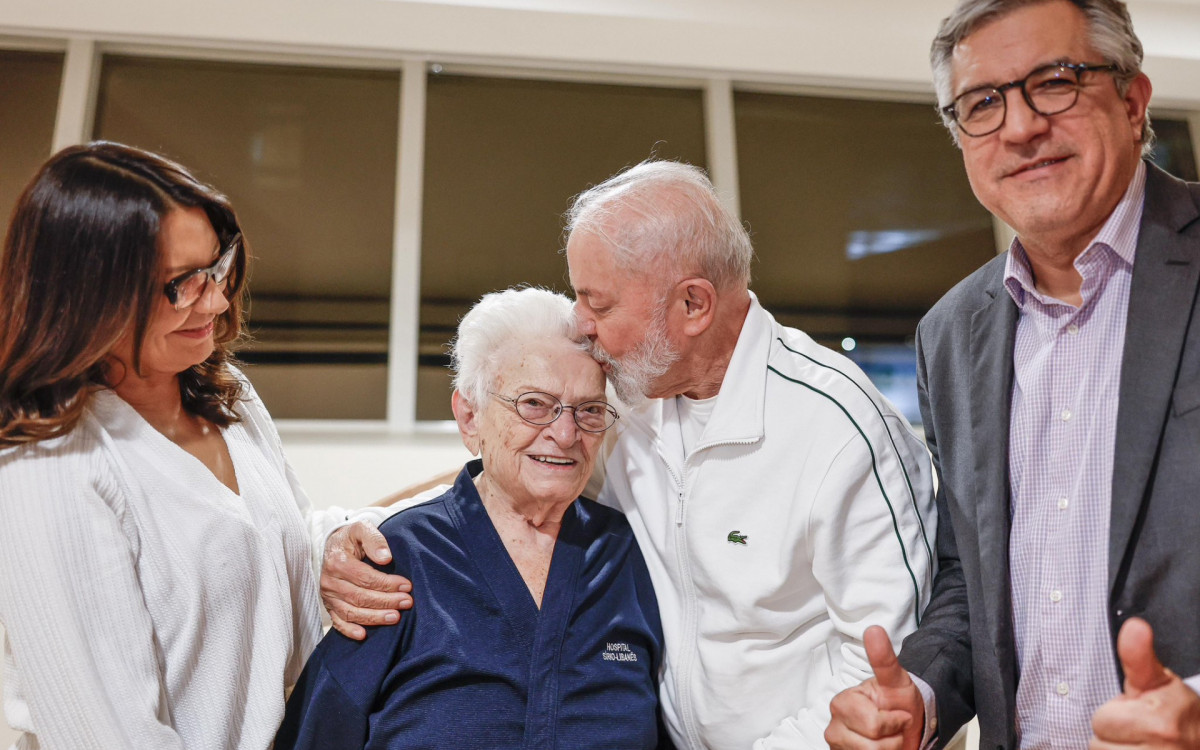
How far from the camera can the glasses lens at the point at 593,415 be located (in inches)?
67.0

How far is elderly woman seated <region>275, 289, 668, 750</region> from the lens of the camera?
1.53 meters

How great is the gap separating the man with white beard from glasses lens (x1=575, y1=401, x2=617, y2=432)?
0.06m

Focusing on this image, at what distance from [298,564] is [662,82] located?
3340mm

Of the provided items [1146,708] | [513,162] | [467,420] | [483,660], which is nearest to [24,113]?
[513,162]

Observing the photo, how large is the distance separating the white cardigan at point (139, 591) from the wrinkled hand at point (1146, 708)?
4.16 ft

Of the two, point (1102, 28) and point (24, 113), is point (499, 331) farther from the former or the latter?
point (24, 113)

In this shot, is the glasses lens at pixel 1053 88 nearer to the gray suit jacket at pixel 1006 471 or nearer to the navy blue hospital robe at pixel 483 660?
the gray suit jacket at pixel 1006 471

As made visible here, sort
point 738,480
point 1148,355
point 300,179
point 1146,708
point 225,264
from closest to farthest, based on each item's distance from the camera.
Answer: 1. point 1146,708
2. point 1148,355
3. point 225,264
4. point 738,480
5. point 300,179

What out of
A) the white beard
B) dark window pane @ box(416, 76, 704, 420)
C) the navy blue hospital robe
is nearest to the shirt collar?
the white beard

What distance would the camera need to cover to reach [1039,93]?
4.36ft

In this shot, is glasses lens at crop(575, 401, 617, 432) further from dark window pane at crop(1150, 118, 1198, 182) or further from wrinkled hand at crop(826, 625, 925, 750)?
dark window pane at crop(1150, 118, 1198, 182)

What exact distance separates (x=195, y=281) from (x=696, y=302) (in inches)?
35.3

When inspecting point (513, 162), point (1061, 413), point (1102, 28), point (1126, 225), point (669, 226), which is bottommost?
point (1061, 413)

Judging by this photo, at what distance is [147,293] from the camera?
1.37 m
